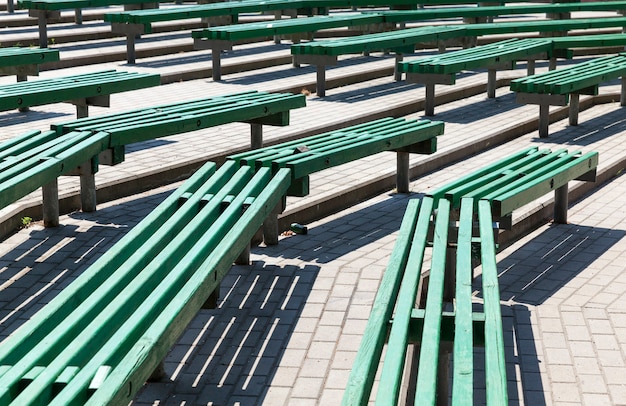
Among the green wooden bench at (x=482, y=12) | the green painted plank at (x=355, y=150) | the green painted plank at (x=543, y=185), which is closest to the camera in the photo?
the green painted plank at (x=543, y=185)

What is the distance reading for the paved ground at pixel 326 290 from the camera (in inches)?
182

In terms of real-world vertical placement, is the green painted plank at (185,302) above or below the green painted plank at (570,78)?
below

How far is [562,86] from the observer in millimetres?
9672

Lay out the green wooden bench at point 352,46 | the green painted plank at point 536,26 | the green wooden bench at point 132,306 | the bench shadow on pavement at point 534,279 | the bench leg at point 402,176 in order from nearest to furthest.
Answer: the green wooden bench at point 132,306 < the bench shadow on pavement at point 534,279 < the bench leg at point 402,176 < the green wooden bench at point 352,46 < the green painted plank at point 536,26

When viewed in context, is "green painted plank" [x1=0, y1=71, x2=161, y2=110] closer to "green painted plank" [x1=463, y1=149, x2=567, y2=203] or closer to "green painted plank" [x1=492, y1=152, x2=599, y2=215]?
"green painted plank" [x1=463, y1=149, x2=567, y2=203]

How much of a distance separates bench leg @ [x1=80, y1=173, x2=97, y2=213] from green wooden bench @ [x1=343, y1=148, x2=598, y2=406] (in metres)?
2.27

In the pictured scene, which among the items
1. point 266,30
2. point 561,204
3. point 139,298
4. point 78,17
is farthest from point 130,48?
point 139,298

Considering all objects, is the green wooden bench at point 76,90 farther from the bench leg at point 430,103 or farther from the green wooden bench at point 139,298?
the bench leg at point 430,103

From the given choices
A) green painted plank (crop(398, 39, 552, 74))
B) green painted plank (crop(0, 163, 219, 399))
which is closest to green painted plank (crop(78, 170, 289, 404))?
green painted plank (crop(0, 163, 219, 399))

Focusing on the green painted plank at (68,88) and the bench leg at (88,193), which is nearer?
the bench leg at (88,193)

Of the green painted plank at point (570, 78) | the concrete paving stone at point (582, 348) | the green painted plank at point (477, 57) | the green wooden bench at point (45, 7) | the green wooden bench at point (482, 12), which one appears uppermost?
the green wooden bench at point (45, 7)

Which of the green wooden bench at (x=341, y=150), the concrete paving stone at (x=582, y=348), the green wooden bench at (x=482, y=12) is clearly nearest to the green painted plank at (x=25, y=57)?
the green wooden bench at (x=341, y=150)

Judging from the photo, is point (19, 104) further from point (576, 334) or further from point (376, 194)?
point (576, 334)

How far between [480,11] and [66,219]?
9.72 meters
